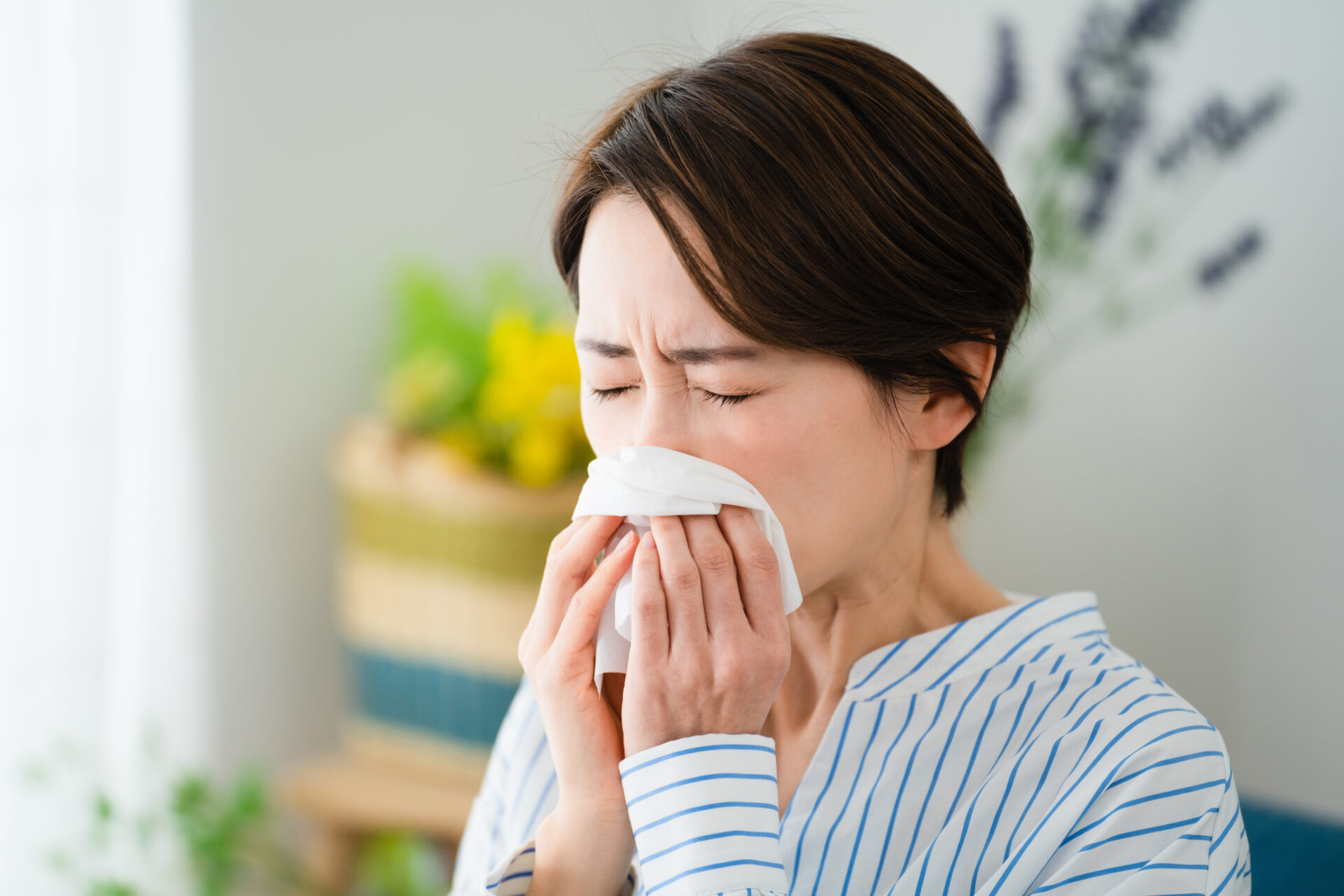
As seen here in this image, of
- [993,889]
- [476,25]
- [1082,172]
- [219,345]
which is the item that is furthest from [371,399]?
[993,889]

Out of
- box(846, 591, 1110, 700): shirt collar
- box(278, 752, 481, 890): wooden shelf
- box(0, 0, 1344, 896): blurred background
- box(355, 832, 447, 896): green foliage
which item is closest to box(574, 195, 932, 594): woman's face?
box(846, 591, 1110, 700): shirt collar

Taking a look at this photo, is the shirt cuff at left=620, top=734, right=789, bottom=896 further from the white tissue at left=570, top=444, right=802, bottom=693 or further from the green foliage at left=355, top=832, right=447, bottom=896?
the green foliage at left=355, top=832, right=447, bottom=896

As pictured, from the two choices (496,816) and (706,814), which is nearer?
(706,814)

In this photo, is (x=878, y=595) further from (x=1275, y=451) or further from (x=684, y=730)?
(x=1275, y=451)

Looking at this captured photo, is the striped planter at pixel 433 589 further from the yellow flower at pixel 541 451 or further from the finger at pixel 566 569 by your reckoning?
the finger at pixel 566 569

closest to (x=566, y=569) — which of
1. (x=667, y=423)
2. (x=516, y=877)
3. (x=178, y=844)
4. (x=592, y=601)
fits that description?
(x=592, y=601)

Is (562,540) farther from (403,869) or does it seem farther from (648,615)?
(403,869)

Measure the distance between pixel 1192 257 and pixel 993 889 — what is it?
A: 1042mm

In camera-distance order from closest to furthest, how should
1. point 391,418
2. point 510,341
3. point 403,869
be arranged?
point 403,869, point 510,341, point 391,418

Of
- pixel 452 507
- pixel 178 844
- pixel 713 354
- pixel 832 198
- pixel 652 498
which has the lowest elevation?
pixel 178 844

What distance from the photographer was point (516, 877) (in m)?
0.84

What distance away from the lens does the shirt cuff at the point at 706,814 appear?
0.71 meters

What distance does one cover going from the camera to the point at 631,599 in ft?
2.52

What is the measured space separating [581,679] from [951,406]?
0.36 meters
